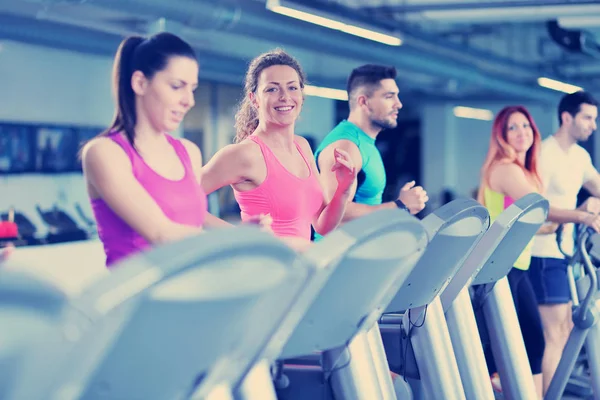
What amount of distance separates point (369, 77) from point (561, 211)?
3.20 feet

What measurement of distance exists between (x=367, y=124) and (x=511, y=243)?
82 cm

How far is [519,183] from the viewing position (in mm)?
3602

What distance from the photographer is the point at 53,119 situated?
9.45 m

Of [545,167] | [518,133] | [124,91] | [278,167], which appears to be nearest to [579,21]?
[545,167]

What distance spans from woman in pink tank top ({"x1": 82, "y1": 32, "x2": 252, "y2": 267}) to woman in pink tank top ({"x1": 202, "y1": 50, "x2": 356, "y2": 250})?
0.60 metres

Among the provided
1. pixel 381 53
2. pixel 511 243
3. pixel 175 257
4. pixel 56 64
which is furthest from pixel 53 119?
pixel 175 257

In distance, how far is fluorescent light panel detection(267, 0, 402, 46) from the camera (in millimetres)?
6632

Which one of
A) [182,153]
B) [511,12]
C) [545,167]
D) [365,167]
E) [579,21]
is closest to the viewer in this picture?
[182,153]

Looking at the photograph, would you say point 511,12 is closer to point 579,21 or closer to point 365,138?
point 579,21

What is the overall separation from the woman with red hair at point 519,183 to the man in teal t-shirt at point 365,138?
0.59 metres

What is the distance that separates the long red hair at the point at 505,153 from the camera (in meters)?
3.74

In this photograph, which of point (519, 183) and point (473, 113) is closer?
point (519, 183)

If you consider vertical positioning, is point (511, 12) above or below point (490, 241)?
above

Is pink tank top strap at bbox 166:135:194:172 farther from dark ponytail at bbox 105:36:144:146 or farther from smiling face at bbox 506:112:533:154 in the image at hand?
smiling face at bbox 506:112:533:154
